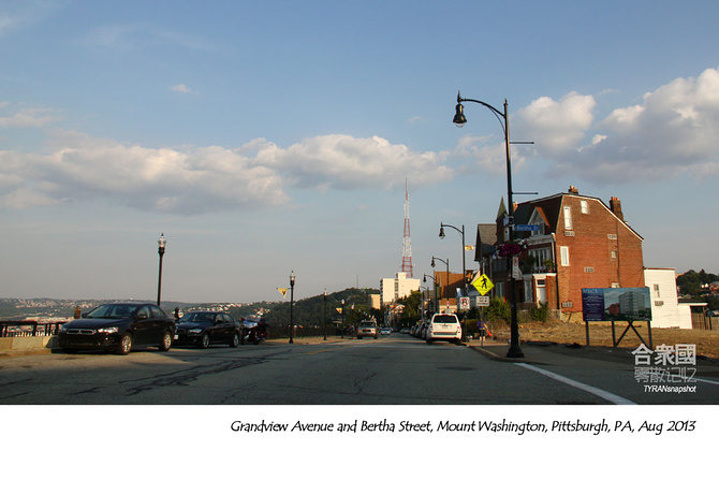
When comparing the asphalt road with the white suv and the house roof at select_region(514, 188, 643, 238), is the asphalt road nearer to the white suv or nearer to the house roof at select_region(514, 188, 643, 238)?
the white suv

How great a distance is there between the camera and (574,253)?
5116 centimetres

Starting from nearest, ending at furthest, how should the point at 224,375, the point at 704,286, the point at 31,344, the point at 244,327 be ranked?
the point at 224,375 → the point at 31,344 → the point at 244,327 → the point at 704,286

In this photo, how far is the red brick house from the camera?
50.4 m

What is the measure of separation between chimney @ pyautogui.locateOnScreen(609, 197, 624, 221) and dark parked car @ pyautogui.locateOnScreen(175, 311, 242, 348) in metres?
47.6

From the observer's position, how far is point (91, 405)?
21.3ft

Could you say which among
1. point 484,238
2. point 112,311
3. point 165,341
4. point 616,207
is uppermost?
point 616,207

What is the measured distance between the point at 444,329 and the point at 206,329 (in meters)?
15.2

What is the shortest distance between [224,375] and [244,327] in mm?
19338

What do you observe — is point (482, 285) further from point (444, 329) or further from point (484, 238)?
point (484, 238)

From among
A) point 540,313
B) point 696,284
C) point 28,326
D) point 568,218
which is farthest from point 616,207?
point 696,284
